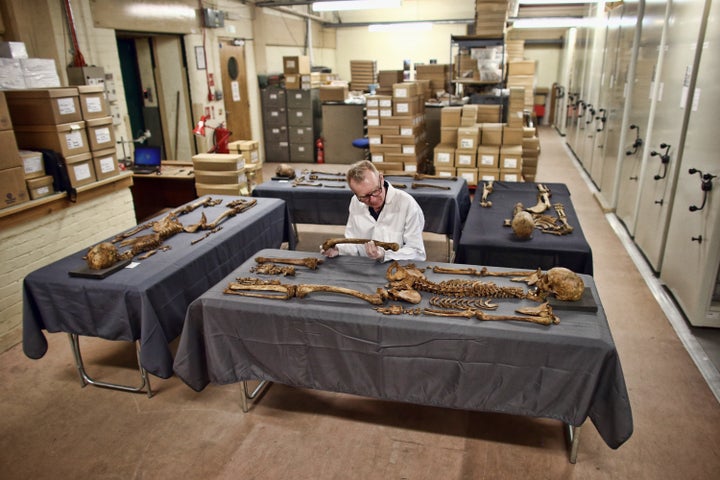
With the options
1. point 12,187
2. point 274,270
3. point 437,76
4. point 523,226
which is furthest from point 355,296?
point 437,76

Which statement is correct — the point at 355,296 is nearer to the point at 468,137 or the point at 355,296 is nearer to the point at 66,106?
the point at 66,106

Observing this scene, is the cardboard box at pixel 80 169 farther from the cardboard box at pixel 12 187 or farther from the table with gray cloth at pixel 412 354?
the table with gray cloth at pixel 412 354

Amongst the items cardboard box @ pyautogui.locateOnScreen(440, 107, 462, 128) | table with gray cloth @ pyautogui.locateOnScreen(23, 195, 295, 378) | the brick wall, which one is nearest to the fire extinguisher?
cardboard box @ pyautogui.locateOnScreen(440, 107, 462, 128)

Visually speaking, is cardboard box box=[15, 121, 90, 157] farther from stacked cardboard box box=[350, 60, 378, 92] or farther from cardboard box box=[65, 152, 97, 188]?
stacked cardboard box box=[350, 60, 378, 92]

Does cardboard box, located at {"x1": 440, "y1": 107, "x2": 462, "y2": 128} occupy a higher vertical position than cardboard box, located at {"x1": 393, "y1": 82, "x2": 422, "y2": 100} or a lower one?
lower

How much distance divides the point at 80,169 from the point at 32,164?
0.36 m

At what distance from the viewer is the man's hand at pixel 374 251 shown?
9.20 feet

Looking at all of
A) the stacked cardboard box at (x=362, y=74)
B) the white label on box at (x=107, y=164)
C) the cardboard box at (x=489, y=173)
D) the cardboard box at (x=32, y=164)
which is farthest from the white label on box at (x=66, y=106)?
the stacked cardboard box at (x=362, y=74)

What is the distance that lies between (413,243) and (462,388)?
107 cm

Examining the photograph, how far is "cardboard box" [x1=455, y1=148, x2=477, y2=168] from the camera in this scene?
6098mm

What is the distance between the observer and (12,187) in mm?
3570

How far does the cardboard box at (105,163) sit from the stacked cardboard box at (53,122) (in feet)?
0.52

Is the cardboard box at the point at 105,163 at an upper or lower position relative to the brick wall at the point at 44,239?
upper

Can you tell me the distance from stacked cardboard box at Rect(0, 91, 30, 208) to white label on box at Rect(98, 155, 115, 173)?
71 centimetres
